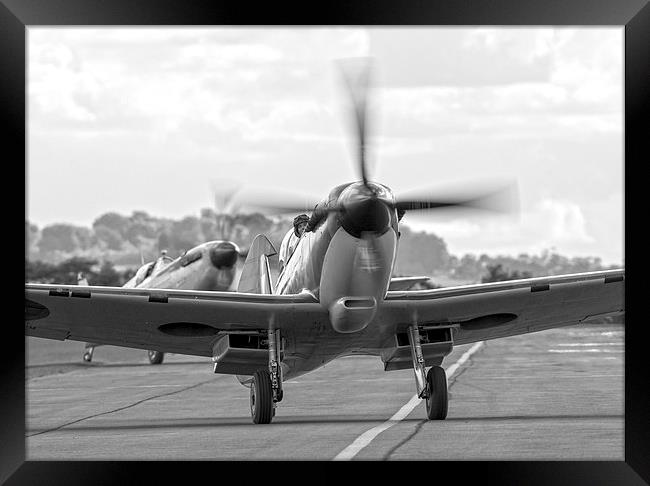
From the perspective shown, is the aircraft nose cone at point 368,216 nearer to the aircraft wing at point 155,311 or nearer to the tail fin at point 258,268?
the aircraft wing at point 155,311

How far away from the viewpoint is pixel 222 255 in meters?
29.7

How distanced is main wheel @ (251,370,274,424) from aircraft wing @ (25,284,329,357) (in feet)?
1.95

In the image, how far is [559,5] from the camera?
30.8ft

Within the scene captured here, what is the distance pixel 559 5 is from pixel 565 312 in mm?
7208

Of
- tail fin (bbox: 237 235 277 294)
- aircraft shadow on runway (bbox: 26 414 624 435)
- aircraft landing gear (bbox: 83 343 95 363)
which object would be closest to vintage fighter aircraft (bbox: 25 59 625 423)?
aircraft shadow on runway (bbox: 26 414 624 435)

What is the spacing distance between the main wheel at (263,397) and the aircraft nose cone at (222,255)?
15.3 meters

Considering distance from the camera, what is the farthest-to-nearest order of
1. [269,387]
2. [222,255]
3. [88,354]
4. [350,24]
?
[88,354]
[222,255]
[269,387]
[350,24]

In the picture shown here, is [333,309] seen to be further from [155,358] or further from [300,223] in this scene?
[155,358]

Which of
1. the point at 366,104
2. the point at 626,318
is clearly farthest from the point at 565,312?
the point at 626,318

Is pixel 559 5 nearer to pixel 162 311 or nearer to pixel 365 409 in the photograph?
pixel 162 311

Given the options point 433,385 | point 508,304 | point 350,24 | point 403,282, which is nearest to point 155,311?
point 433,385

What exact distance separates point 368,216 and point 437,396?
300cm

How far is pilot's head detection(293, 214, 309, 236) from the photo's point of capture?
14344 millimetres

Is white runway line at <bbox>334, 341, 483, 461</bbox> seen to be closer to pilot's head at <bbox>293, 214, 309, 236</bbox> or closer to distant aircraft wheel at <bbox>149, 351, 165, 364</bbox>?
pilot's head at <bbox>293, 214, 309, 236</bbox>
